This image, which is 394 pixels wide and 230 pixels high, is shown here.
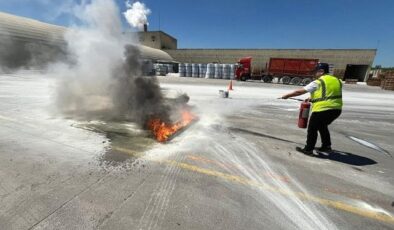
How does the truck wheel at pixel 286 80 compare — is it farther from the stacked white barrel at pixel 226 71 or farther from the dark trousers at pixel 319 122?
the dark trousers at pixel 319 122

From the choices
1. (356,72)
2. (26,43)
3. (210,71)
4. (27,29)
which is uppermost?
(27,29)

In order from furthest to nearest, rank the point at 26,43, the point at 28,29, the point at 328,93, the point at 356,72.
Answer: the point at 356,72
the point at 28,29
the point at 26,43
the point at 328,93

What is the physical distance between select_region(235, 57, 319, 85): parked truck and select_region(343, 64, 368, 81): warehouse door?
81.4 feet

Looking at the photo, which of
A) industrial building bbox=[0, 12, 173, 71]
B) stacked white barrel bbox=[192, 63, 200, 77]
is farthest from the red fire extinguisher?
stacked white barrel bbox=[192, 63, 200, 77]

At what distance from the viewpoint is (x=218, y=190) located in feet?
10.4

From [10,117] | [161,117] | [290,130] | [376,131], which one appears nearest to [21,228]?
[161,117]

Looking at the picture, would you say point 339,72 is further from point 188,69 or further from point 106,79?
point 106,79

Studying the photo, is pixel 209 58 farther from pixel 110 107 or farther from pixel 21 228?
pixel 21 228

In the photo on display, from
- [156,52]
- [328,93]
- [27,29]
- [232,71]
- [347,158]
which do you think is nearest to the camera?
[328,93]

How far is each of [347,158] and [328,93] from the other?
1.40 meters

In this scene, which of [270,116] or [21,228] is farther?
[270,116]

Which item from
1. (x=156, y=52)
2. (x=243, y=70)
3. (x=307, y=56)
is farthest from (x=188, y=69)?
(x=307, y=56)

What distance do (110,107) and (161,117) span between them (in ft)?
8.27

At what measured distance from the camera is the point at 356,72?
160 ft
